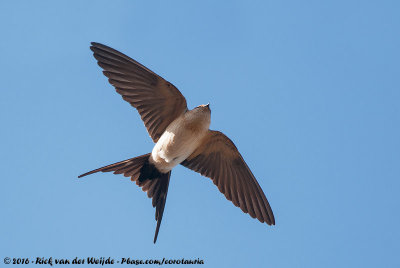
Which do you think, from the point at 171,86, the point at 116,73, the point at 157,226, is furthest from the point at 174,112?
the point at 157,226

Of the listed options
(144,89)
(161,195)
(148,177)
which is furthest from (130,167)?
(144,89)

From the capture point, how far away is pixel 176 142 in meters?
6.12

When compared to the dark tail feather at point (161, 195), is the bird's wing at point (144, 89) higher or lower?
higher

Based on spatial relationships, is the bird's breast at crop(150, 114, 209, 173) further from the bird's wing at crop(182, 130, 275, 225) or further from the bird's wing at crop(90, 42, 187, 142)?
the bird's wing at crop(182, 130, 275, 225)

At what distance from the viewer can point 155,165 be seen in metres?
6.29

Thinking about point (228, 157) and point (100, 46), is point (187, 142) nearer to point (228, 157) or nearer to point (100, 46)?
point (228, 157)

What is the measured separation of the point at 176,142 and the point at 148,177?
1.62 ft

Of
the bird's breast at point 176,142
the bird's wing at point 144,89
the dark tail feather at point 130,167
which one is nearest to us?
the dark tail feather at point 130,167

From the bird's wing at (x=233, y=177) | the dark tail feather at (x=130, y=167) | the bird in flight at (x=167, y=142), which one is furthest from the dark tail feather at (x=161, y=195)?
the bird's wing at (x=233, y=177)

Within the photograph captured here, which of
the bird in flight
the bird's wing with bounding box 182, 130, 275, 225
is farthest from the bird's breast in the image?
the bird's wing with bounding box 182, 130, 275, 225

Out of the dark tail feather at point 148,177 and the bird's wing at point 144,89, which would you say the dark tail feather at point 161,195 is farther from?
the bird's wing at point 144,89

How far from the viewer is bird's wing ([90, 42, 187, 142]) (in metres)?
6.23

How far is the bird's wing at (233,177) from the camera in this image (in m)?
6.63

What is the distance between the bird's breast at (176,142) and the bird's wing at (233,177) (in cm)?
35
